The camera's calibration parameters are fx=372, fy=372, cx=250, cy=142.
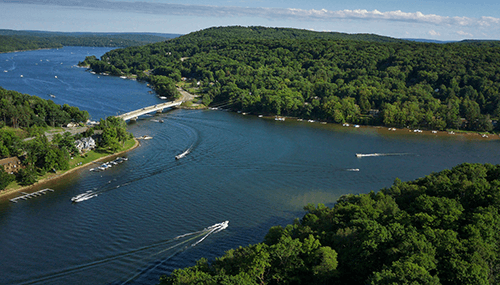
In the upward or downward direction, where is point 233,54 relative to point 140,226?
upward

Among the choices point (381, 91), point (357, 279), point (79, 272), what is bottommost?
point (79, 272)

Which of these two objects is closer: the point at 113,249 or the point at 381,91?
the point at 113,249

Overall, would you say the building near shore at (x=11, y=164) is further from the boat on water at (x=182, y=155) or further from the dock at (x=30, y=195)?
the boat on water at (x=182, y=155)

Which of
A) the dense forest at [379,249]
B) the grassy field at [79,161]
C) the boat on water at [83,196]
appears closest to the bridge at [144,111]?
the grassy field at [79,161]

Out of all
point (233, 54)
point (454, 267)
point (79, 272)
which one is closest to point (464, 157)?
point (454, 267)


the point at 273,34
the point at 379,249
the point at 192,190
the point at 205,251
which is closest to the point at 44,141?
the point at 192,190

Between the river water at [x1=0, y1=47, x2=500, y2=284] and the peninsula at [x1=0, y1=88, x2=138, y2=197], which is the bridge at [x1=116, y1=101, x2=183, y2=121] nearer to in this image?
the river water at [x1=0, y1=47, x2=500, y2=284]

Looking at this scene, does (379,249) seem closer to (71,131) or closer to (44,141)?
(44,141)

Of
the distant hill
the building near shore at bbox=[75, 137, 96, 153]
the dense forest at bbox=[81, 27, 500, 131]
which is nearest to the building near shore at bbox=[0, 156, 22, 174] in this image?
the building near shore at bbox=[75, 137, 96, 153]

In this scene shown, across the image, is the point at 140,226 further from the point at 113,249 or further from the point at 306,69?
the point at 306,69
